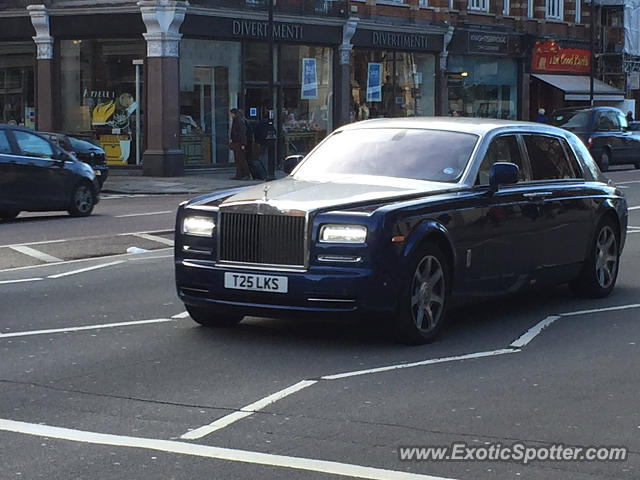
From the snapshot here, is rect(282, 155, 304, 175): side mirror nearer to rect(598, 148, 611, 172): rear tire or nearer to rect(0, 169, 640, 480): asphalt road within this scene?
rect(0, 169, 640, 480): asphalt road

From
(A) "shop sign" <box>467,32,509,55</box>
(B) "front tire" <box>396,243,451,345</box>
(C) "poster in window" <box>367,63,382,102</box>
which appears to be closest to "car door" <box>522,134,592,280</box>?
(B) "front tire" <box>396,243,451,345</box>

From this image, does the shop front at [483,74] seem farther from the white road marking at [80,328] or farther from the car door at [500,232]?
the white road marking at [80,328]

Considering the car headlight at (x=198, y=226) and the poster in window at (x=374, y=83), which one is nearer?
the car headlight at (x=198, y=226)

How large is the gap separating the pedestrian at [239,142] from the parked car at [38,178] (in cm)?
1146

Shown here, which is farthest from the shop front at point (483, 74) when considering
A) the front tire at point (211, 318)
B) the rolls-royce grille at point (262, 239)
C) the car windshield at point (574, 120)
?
the rolls-royce grille at point (262, 239)

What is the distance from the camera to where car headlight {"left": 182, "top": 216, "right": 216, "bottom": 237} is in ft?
30.2

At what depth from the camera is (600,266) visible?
11727 mm

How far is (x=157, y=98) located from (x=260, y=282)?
997 inches

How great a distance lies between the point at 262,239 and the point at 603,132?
30733 millimetres

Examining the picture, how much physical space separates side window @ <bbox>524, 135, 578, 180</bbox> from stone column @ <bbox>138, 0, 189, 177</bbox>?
23.0 meters

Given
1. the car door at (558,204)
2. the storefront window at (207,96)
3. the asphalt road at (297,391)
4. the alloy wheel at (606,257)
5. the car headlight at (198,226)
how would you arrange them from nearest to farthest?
1. the asphalt road at (297,391)
2. the car headlight at (198,226)
3. the car door at (558,204)
4. the alloy wheel at (606,257)
5. the storefront window at (207,96)

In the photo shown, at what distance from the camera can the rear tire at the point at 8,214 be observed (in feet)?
67.3

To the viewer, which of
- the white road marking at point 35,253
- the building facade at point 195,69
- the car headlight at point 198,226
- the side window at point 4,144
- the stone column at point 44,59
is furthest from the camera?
the stone column at point 44,59

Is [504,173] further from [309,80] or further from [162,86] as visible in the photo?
[309,80]
